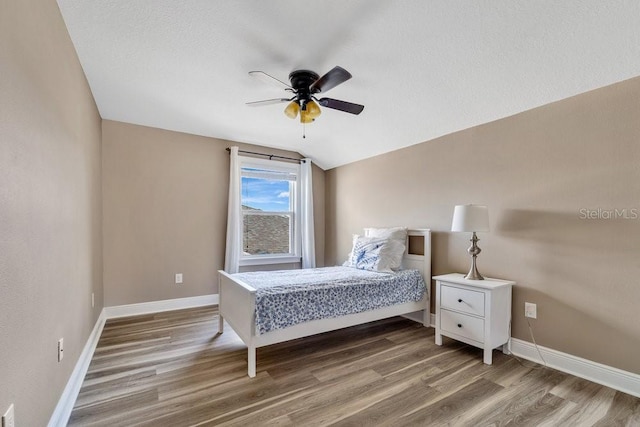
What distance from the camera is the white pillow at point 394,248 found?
3.26 m

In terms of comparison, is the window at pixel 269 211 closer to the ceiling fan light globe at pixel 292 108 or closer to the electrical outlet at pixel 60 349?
the ceiling fan light globe at pixel 292 108

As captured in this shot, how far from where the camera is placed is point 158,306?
3.72m

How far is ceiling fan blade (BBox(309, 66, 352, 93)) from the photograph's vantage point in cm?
192

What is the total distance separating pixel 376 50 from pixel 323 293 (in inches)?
78.6

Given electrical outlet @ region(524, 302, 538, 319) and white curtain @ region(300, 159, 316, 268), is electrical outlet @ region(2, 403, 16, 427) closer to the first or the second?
electrical outlet @ region(524, 302, 538, 319)

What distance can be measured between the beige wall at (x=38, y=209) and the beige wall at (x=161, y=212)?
131cm

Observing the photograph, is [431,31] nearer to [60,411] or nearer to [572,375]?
[572,375]

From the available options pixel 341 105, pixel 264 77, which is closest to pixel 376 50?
pixel 341 105

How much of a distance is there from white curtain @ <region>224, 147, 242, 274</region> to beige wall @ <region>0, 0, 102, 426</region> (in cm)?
184

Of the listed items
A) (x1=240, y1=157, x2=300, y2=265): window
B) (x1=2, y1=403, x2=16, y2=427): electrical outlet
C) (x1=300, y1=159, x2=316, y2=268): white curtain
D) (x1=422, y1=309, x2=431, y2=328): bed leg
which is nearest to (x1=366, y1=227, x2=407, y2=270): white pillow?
(x1=422, y1=309, x2=431, y2=328): bed leg

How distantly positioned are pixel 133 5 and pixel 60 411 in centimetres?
243

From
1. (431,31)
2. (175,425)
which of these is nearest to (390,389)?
(175,425)

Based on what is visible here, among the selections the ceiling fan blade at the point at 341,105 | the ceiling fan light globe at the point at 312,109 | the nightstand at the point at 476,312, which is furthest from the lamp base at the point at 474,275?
the ceiling fan light globe at the point at 312,109

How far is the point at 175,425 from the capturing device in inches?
65.9
